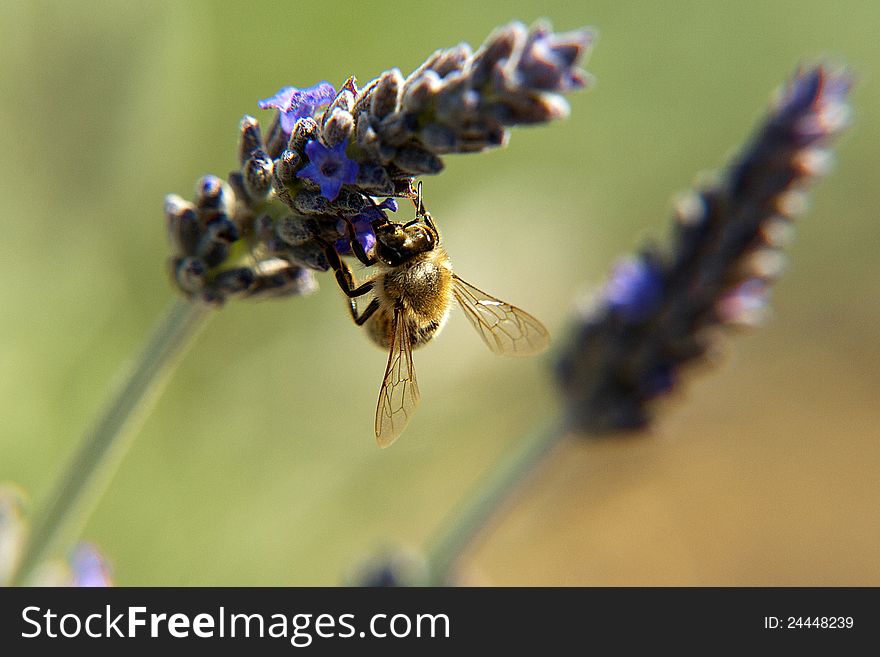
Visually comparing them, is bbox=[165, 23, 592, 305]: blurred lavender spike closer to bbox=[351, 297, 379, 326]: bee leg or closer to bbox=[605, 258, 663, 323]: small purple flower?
bbox=[351, 297, 379, 326]: bee leg

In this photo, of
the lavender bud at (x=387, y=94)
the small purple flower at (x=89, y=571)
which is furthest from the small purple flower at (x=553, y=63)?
the small purple flower at (x=89, y=571)

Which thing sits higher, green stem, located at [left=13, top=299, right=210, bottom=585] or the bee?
the bee

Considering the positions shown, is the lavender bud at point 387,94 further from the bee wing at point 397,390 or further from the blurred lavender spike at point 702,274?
the blurred lavender spike at point 702,274

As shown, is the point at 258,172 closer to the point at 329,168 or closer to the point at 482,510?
the point at 329,168

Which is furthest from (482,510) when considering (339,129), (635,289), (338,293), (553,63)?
(553,63)

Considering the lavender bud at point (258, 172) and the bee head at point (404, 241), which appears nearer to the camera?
the lavender bud at point (258, 172)

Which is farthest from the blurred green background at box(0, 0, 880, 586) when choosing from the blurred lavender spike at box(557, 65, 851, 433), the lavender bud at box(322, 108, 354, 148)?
the lavender bud at box(322, 108, 354, 148)
